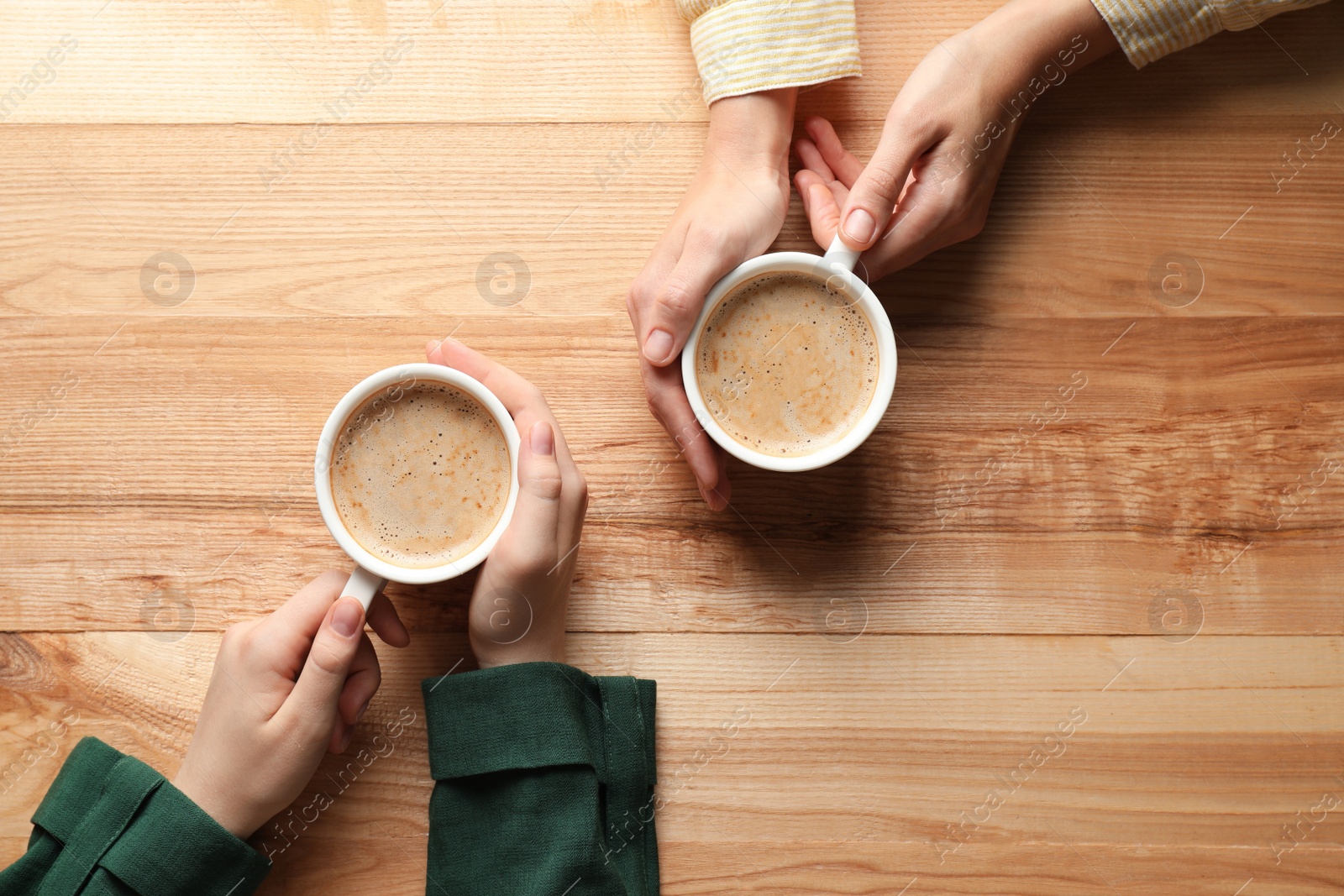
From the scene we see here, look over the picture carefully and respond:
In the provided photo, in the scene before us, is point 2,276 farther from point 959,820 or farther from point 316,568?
point 959,820

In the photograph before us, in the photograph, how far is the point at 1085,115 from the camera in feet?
3.66

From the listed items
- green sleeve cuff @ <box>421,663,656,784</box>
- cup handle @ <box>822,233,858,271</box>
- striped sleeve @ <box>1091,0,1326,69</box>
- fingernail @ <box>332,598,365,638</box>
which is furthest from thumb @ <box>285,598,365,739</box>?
striped sleeve @ <box>1091,0,1326,69</box>

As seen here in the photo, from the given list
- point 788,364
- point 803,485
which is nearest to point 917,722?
point 803,485

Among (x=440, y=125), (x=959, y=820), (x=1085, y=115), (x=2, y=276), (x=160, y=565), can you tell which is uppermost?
(x=2, y=276)

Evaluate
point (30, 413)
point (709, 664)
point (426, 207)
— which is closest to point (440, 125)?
point (426, 207)

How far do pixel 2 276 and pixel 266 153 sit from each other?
14.4 inches

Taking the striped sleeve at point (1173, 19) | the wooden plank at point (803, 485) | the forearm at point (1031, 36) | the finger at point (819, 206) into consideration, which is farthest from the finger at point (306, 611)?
the striped sleeve at point (1173, 19)

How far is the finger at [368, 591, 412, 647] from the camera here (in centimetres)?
99

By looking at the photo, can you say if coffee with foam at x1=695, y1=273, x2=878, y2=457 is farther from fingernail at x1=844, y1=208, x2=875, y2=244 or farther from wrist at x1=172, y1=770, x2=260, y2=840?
wrist at x1=172, y1=770, x2=260, y2=840

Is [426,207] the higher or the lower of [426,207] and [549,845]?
the higher

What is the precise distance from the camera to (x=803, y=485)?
1089 mm

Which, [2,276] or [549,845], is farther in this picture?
[2,276]

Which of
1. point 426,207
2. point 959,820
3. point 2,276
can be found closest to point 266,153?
point 426,207

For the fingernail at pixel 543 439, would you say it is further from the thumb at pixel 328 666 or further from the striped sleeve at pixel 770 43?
the striped sleeve at pixel 770 43
